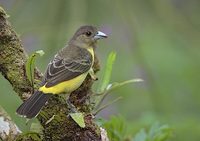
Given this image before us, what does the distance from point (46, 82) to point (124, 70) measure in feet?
9.29

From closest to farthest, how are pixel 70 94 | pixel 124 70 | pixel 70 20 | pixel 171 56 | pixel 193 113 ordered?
pixel 70 94, pixel 70 20, pixel 171 56, pixel 193 113, pixel 124 70

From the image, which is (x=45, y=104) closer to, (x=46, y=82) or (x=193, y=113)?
(x=46, y=82)

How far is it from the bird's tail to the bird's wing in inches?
16.9

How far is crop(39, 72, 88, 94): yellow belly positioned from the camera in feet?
12.8

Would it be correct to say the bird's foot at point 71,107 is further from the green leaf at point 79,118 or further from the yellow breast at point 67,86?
the yellow breast at point 67,86

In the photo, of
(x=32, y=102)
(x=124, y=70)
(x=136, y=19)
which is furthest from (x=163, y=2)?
(x=124, y=70)

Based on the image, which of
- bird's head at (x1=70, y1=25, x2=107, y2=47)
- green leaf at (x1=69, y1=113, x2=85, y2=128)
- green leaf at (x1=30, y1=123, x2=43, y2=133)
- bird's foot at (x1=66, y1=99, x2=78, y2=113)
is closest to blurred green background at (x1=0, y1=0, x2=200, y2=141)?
bird's head at (x1=70, y1=25, x2=107, y2=47)

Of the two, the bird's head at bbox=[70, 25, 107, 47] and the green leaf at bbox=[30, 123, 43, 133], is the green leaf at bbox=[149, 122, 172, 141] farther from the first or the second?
the bird's head at bbox=[70, 25, 107, 47]

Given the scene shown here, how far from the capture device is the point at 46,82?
152 inches

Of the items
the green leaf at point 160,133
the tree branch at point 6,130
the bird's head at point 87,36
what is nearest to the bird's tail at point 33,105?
the tree branch at point 6,130

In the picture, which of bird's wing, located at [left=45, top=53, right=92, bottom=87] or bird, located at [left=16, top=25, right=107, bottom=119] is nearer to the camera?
bird, located at [left=16, top=25, right=107, bottom=119]

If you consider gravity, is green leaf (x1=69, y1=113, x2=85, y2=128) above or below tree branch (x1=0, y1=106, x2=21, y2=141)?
below

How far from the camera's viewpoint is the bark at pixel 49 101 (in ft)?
11.3

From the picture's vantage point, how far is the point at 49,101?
372 cm
